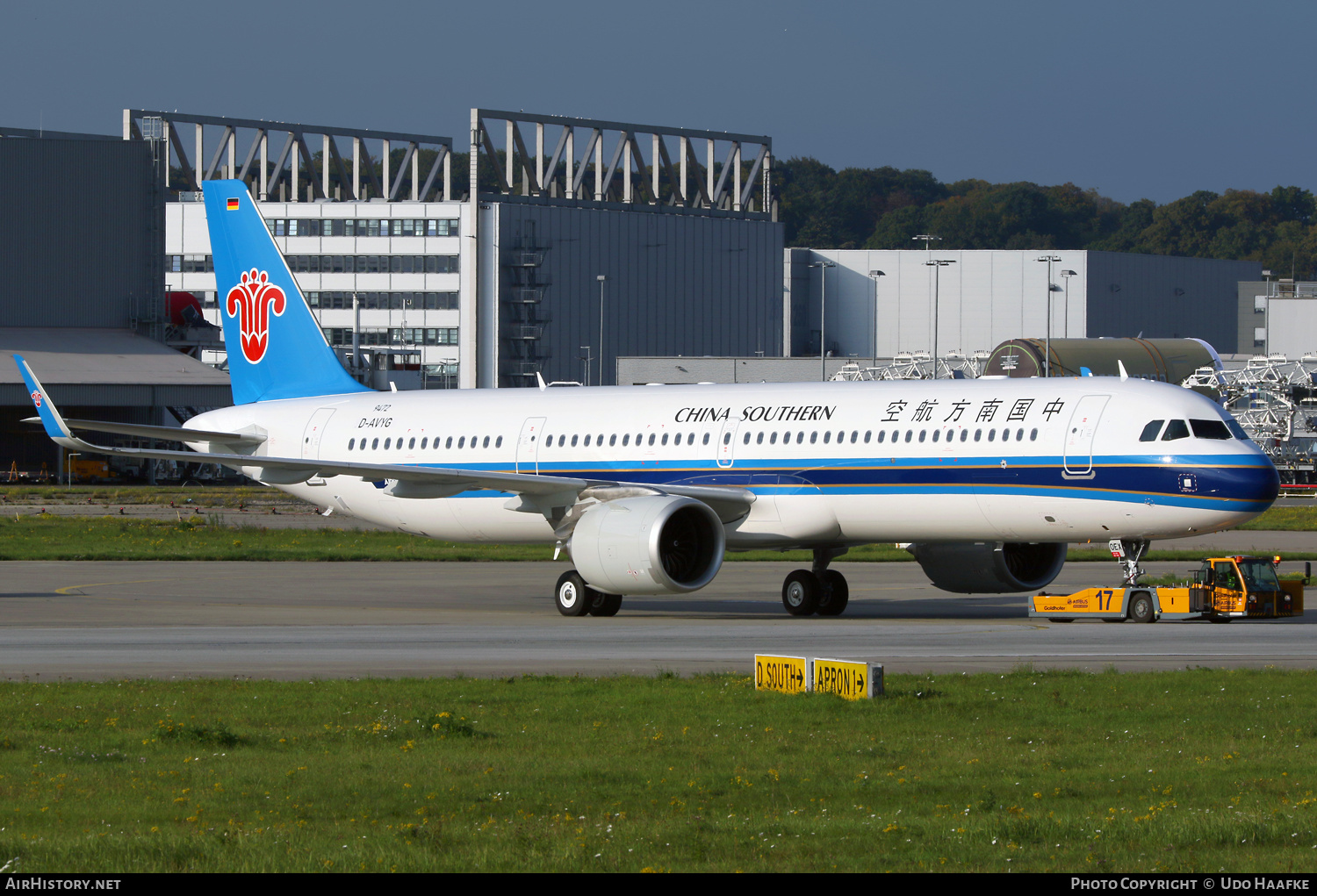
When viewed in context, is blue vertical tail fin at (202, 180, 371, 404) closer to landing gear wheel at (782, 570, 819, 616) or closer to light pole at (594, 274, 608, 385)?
landing gear wheel at (782, 570, 819, 616)

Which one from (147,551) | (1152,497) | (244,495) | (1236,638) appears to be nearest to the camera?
(1236,638)

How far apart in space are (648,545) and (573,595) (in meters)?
3.43

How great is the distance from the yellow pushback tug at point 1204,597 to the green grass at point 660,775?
952cm

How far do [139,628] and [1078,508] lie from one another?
16.5 meters

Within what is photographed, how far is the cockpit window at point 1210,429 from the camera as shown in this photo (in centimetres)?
2920

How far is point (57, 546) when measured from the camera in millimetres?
50156

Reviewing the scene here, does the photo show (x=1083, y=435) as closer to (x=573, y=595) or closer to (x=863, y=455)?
(x=863, y=455)

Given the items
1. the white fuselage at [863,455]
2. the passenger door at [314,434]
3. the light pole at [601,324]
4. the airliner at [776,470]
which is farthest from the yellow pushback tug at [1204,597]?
the light pole at [601,324]

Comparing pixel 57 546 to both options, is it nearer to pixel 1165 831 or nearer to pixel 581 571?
pixel 581 571

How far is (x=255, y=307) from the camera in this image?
40.9 metres

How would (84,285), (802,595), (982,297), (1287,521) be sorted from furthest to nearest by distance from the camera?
(982,297) < (84,285) < (1287,521) < (802,595)

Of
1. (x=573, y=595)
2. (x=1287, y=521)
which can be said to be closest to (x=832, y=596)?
(x=573, y=595)

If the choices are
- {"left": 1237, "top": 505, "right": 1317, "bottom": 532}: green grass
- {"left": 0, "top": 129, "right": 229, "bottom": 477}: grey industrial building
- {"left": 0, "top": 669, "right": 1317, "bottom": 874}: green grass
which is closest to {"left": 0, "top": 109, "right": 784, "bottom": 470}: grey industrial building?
{"left": 0, "top": 129, "right": 229, "bottom": 477}: grey industrial building

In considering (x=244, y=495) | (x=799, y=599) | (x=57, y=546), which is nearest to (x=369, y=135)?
(x=244, y=495)
